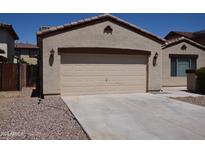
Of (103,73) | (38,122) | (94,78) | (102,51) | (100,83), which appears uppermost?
(102,51)

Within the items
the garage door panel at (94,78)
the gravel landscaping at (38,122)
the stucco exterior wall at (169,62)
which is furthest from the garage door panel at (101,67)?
the stucco exterior wall at (169,62)

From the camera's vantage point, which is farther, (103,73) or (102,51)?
(103,73)

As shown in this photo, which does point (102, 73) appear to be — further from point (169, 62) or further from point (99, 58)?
point (169, 62)

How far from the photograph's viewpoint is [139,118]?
8.75 metres

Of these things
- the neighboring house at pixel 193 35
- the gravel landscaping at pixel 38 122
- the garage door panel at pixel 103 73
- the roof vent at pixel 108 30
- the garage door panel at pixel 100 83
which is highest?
the neighboring house at pixel 193 35

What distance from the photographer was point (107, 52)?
14.7 meters

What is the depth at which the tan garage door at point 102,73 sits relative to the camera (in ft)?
45.7

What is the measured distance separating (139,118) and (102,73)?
20.5ft

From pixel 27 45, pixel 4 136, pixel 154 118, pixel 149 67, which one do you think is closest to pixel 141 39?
pixel 149 67

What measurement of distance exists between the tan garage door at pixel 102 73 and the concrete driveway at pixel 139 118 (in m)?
1.72

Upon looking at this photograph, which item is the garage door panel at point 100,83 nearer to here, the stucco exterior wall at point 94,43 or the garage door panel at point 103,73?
the garage door panel at point 103,73

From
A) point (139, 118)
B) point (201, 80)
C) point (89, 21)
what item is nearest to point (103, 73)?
point (89, 21)
